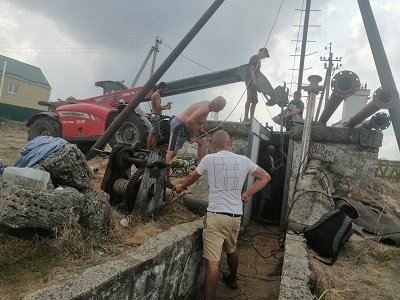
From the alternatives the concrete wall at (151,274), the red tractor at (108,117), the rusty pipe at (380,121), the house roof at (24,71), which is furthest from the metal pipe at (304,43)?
the house roof at (24,71)

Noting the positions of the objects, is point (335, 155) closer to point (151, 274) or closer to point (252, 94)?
point (252, 94)

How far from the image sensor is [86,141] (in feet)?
30.2

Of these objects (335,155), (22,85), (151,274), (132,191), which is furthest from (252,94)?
(22,85)

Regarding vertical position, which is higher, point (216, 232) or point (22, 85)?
point (22, 85)

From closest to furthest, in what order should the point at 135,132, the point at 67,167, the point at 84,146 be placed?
the point at 67,167 → the point at 135,132 → the point at 84,146

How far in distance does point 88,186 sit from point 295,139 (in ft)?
17.3

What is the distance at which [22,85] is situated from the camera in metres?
36.2

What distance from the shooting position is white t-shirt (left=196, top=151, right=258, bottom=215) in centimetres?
404

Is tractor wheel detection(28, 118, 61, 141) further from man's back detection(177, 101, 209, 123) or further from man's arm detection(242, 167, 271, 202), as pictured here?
man's arm detection(242, 167, 271, 202)

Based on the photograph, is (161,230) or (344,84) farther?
(344,84)

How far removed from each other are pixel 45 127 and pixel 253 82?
592cm

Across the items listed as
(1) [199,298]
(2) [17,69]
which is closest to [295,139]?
(1) [199,298]

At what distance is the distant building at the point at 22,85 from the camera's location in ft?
114

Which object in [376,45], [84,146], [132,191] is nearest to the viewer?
[132,191]
